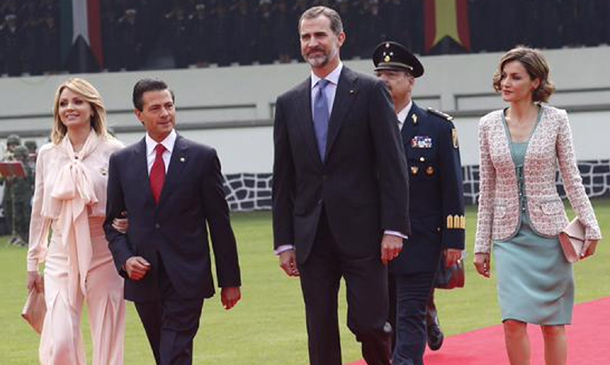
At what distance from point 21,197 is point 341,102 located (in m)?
16.6

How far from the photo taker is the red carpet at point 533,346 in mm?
9188

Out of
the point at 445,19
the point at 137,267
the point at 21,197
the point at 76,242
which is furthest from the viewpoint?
the point at 445,19

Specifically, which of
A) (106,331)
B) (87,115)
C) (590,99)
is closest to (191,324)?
(106,331)

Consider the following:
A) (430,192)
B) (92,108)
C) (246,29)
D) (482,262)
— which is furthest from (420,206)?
(246,29)

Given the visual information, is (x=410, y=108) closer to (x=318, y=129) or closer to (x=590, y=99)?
(x=318, y=129)

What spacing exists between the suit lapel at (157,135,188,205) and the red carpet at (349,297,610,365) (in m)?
2.32

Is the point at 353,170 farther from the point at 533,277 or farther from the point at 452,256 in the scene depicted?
the point at 452,256

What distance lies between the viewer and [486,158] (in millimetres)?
7645

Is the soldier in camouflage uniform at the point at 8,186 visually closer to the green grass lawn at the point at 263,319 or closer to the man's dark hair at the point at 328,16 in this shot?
the green grass lawn at the point at 263,319

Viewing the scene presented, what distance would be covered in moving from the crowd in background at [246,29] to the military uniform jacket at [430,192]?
21260 mm

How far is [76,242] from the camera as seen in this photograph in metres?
7.90

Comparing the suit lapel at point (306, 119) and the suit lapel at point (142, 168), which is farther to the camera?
the suit lapel at point (142, 168)

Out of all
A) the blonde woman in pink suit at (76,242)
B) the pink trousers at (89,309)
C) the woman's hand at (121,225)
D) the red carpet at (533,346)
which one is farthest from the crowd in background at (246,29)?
the woman's hand at (121,225)

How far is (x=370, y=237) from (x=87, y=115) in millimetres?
1710
